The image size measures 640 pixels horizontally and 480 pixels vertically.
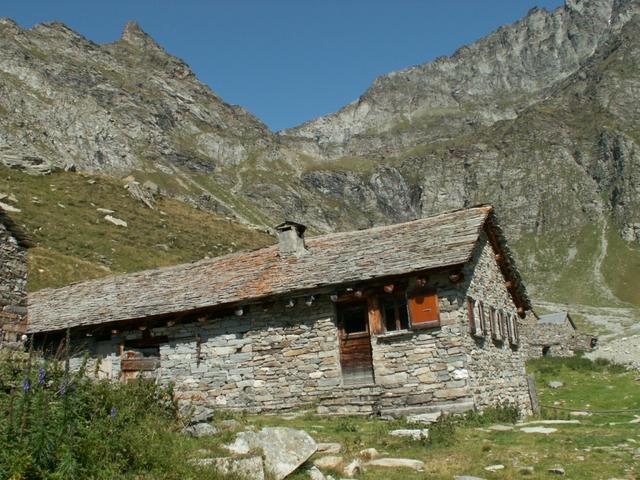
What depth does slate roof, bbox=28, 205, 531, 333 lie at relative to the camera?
19.3 meters

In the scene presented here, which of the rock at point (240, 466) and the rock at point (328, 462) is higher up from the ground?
the rock at point (240, 466)

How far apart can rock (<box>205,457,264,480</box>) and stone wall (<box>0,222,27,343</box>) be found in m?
12.1

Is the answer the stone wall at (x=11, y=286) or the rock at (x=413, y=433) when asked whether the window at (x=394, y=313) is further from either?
the stone wall at (x=11, y=286)

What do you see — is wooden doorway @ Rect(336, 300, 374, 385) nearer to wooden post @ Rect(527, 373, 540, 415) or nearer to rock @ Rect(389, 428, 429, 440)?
rock @ Rect(389, 428, 429, 440)

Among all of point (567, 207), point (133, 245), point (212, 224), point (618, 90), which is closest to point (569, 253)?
point (567, 207)

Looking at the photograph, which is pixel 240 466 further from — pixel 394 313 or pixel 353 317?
pixel 353 317

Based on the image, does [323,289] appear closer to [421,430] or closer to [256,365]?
[256,365]

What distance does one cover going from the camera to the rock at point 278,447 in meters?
9.81

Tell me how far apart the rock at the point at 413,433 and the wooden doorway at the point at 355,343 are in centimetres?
457

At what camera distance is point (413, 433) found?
13.9m

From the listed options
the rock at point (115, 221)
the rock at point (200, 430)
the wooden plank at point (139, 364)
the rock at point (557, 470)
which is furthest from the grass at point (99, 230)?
the rock at point (557, 470)

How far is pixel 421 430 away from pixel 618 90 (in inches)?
8026

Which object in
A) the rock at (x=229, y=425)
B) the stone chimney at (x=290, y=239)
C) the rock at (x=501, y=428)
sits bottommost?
the rock at (x=501, y=428)

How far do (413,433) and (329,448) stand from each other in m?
2.49
